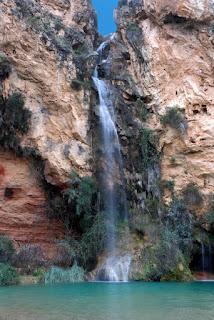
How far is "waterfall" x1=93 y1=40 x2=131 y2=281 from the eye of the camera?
19.7m

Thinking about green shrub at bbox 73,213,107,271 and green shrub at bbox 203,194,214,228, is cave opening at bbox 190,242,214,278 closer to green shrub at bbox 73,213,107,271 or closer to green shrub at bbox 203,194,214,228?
green shrub at bbox 203,194,214,228

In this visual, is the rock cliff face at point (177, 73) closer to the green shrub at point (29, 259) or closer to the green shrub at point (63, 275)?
the green shrub at point (63, 275)

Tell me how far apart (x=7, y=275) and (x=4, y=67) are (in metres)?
10.7

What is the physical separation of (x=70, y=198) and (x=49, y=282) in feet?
15.4

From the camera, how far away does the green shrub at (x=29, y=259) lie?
1955cm

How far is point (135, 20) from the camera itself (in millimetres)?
28750

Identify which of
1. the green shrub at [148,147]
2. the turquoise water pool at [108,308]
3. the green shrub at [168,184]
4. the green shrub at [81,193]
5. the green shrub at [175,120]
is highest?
the green shrub at [175,120]

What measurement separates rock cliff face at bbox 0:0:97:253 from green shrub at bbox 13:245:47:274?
130 cm

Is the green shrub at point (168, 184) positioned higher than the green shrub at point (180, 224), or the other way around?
the green shrub at point (168, 184)

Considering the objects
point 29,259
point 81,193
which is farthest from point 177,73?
point 29,259

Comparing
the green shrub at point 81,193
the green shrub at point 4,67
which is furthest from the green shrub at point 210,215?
the green shrub at point 4,67

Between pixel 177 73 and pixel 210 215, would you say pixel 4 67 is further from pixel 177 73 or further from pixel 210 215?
pixel 210 215

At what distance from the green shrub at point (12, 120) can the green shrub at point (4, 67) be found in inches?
43.5

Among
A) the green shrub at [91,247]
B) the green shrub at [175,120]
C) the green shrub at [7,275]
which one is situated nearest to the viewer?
the green shrub at [7,275]
